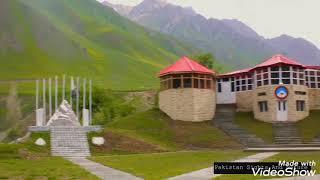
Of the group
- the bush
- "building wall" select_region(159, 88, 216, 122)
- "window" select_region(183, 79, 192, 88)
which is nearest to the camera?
"building wall" select_region(159, 88, 216, 122)

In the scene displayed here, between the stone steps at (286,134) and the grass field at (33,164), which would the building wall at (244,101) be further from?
the grass field at (33,164)

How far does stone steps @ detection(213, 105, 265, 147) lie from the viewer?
52656 millimetres

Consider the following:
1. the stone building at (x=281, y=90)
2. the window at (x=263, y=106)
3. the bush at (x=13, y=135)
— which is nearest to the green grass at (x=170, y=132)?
the window at (x=263, y=106)

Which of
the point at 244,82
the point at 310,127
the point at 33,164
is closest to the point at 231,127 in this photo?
the point at 310,127

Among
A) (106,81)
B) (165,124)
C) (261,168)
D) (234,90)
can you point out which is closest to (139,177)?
(261,168)

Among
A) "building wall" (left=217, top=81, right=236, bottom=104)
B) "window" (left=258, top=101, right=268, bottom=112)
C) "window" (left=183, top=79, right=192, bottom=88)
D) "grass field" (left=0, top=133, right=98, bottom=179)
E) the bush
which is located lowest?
the bush

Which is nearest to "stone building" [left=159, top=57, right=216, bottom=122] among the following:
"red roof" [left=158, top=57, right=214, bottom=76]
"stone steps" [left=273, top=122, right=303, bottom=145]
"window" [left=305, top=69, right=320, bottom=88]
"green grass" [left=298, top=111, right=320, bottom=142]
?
"red roof" [left=158, top=57, right=214, bottom=76]

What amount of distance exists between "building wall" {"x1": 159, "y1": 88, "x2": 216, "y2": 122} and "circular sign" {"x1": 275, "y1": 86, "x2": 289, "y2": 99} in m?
8.13

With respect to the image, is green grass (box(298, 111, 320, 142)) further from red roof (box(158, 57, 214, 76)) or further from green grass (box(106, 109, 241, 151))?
red roof (box(158, 57, 214, 76))

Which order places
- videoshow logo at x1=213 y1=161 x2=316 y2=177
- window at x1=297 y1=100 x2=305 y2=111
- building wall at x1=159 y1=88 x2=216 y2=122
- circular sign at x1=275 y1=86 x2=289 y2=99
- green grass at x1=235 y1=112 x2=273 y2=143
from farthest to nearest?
window at x1=297 y1=100 x2=305 y2=111 → building wall at x1=159 y1=88 x2=216 y2=122 → circular sign at x1=275 y1=86 x2=289 y2=99 → green grass at x1=235 y1=112 x2=273 y2=143 → videoshow logo at x1=213 y1=161 x2=316 y2=177

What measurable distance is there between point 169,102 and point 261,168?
41.3m

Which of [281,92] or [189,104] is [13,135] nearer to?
[189,104]

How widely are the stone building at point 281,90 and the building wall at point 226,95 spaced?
2697 mm

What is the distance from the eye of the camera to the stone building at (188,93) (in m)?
60.5
